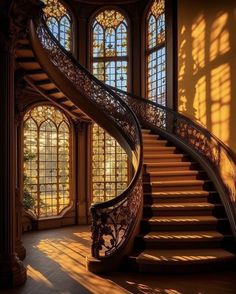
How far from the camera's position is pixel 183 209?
679 cm

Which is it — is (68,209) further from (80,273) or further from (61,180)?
(80,273)

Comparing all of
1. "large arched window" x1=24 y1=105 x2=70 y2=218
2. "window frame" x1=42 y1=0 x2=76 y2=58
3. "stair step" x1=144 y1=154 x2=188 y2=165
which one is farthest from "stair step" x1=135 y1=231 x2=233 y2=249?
"window frame" x1=42 y1=0 x2=76 y2=58

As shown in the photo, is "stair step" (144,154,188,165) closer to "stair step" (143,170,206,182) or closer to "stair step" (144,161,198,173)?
"stair step" (144,161,198,173)

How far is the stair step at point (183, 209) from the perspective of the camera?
679 cm

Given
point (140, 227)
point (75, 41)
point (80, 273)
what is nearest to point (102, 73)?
point (75, 41)

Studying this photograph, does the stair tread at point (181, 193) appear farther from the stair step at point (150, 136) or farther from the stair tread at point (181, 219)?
the stair step at point (150, 136)

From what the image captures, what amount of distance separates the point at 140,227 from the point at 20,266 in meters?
2.15

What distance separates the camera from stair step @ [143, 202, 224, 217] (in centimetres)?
679

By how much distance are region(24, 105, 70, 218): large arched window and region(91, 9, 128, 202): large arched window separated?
118 cm

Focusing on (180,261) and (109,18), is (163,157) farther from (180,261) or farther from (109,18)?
(109,18)

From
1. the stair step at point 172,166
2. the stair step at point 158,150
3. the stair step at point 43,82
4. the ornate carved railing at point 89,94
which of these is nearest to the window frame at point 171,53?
the stair step at point 158,150

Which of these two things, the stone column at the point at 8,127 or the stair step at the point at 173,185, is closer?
the stone column at the point at 8,127

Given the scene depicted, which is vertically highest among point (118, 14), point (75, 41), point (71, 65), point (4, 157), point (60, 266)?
point (118, 14)

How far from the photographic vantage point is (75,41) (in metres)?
12.3
